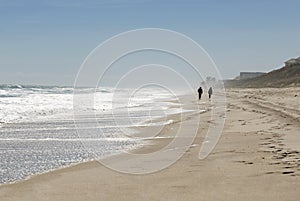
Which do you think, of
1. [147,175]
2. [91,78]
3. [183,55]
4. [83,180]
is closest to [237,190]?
[147,175]

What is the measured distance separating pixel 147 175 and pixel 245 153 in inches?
133

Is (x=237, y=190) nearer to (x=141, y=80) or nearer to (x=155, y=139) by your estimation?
(x=141, y=80)

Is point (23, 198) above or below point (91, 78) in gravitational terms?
below

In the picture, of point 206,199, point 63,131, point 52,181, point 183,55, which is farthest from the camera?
point 63,131

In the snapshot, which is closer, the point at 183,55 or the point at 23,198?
the point at 23,198

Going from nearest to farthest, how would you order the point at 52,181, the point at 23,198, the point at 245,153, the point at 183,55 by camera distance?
1. the point at 23,198
2. the point at 52,181
3. the point at 183,55
4. the point at 245,153

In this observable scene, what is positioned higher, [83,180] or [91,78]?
[91,78]

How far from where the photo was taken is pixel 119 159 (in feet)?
40.5

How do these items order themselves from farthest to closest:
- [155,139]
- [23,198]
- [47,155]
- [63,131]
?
[63,131]
[155,139]
[47,155]
[23,198]

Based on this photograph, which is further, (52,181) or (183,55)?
(183,55)

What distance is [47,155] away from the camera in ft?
43.0

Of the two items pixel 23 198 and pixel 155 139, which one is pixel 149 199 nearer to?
pixel 23 198

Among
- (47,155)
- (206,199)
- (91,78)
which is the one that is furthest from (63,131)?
(206,199)

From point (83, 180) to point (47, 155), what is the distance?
3858mm
